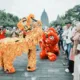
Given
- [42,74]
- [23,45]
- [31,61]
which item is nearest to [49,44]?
[31,61]

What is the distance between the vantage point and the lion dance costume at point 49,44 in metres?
9.31

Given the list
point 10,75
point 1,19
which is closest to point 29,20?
point 10,75

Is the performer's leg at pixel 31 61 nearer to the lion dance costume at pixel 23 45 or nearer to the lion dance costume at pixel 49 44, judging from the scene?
the lion dance costume at pixel 23 45

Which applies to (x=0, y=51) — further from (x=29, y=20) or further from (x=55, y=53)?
(x=55, y=53)

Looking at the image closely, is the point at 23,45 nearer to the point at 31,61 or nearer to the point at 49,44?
the point at 31,61

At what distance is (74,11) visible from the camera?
52.3 metres

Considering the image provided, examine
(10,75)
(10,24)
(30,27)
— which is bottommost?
(10,75)

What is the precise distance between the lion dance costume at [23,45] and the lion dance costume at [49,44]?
2.08 metres

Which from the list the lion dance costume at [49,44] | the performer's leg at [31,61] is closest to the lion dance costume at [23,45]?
the performer's leg at [31,61]

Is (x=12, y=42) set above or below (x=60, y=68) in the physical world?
above

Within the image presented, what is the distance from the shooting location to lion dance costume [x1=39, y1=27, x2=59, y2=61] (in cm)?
931

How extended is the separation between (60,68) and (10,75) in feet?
5.46

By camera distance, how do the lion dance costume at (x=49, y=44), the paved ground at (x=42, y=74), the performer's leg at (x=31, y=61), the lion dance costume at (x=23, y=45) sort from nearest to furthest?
the paved ground at (x=42, y=74) < the lion dance costume at (x=23, y=45) < the performer's leg at (x=31, y=61) < the lion dance costume at (x=49, y=44)

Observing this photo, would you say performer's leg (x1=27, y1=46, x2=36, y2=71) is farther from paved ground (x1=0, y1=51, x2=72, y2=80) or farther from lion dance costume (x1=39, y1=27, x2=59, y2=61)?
lion dance costume (x1=39, y1=27, x2=59, y2=61)
